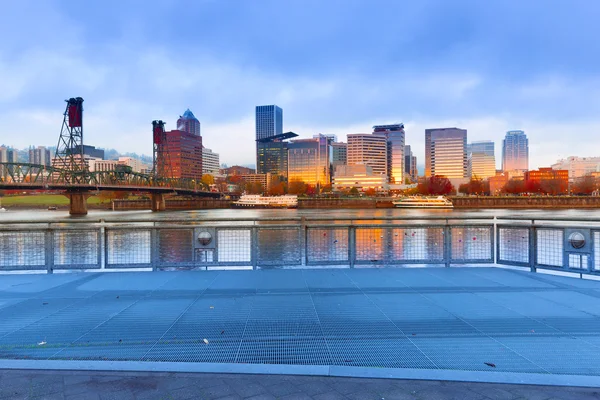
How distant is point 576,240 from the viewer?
8.52 m

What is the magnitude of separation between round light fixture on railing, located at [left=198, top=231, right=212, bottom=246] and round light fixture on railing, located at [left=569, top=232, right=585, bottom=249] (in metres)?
8.08

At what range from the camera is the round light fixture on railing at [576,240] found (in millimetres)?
8461

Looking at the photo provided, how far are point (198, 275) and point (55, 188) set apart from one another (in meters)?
76.4

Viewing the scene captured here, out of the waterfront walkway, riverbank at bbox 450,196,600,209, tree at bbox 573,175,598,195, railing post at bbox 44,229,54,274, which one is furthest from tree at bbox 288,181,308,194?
the waterfront walkway

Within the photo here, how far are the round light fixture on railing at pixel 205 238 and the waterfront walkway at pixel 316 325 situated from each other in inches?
47.8

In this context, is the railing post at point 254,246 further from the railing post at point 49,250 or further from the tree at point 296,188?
the tree at point 296,188

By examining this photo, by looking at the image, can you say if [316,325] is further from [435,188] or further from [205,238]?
[435,188]

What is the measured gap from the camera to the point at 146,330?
525cm

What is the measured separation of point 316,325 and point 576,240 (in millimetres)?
6531

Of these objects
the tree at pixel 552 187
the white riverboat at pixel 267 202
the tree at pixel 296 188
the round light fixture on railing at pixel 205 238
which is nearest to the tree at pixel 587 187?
the tree at pixel 552 187

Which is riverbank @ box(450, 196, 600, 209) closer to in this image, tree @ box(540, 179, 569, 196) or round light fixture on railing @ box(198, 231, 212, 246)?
tree @ box(540, 179, 569, 196)

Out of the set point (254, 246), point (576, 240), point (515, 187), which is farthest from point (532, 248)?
point (515, 187)

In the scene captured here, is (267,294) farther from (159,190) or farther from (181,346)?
(159,190)

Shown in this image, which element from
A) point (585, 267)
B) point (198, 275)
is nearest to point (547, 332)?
point (585, 267)
